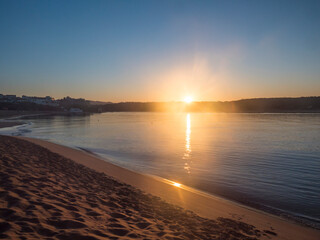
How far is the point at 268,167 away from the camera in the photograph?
49.3 ft

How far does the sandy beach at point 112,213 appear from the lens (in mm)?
4820

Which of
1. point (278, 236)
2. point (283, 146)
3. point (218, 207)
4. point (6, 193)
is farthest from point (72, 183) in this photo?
point (283, 146)

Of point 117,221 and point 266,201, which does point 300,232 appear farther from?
point 117,221

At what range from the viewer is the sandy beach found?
482 centimetres

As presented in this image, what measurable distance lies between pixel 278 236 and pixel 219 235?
169 cm

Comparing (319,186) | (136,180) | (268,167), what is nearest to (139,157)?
(136,180)

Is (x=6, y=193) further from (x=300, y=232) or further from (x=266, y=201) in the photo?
(x=266, y=201)

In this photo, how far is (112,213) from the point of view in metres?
6.11

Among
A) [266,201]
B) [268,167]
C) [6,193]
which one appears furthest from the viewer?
[268,167]

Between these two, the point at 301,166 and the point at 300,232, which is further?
the point at 301,166

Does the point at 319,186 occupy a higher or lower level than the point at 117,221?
lower

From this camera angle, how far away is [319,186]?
36.1ft

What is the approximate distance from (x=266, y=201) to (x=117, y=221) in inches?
247

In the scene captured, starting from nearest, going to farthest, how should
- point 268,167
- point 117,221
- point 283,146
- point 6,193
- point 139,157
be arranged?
point 117,221 < point 6,193 < point 268,167 < point 139,157 < point 283,146
